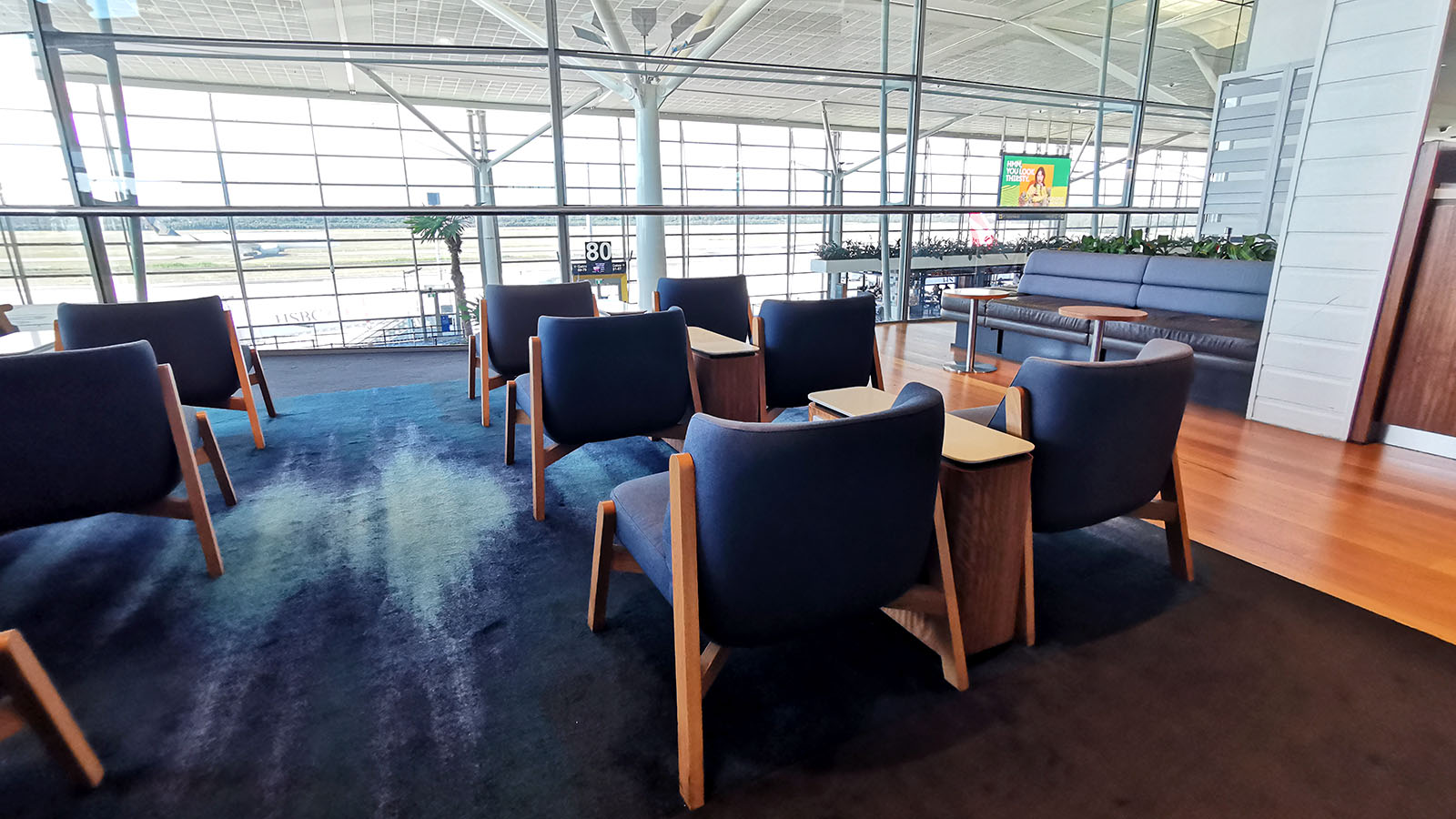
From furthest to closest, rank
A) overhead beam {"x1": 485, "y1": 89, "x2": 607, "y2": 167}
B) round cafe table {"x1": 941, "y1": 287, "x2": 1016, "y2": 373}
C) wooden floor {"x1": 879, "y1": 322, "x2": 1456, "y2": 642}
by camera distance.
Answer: overhead beam {"x1": 485, "y1": 89, "x2": 607, "y2": 167}, round cafe table {"x1": 941, "y1": 287, "x2": 1016, "y2": 373}, wooden floor {"x1": 879, "y1": 322, "x2": 1456, "y2": 642}

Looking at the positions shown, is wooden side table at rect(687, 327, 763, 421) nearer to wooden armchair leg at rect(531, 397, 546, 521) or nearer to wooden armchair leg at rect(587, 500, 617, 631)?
wooden armchair leg at rect(531, 397, 546, 521)

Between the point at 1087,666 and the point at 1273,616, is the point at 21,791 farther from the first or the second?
the point at 1273,616

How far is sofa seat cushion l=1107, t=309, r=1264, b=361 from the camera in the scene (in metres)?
3.61

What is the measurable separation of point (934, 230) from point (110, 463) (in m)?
13.3

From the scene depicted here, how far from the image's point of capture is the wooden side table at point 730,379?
266cm

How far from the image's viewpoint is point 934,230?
1323 cm

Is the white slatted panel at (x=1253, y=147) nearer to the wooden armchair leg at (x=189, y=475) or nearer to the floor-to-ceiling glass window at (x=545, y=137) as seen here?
the floor-to-ceiling glass window at (x=545, y=137)

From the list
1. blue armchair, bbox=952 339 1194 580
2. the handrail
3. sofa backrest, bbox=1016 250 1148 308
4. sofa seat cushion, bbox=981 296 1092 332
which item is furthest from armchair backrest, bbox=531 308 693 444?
sofa backrest, bbox=1016 250 1148 308

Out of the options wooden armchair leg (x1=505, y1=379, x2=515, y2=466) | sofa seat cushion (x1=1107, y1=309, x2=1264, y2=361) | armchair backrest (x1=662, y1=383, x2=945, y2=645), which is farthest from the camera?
sofa seat cushion (x1=1107, y1=309, x2=1264, y2=361)

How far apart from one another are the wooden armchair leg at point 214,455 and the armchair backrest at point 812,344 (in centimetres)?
199

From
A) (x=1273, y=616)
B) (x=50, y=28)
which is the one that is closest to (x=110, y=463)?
(x=1273, y=616)

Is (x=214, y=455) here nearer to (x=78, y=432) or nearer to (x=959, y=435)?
(x=78, y=432)

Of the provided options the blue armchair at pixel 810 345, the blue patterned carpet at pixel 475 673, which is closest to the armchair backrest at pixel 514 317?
the blue armchair at pixel 810 345

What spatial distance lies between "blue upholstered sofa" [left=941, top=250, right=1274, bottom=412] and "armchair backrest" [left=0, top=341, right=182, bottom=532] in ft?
13.6
